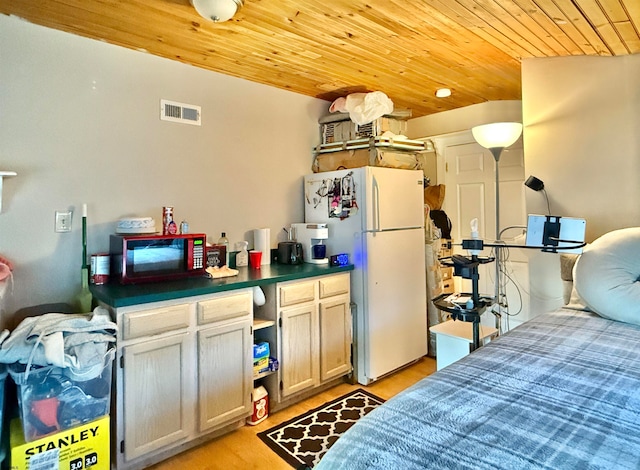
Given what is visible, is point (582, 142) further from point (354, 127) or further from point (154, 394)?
point (154, 394)

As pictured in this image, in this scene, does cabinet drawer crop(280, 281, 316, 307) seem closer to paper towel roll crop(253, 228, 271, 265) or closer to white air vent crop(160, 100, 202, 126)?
paper towel roll crop(253, 228, 271, 265)

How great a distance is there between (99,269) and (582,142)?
9.98 ft

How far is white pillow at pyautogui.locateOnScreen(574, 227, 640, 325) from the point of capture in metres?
1.78

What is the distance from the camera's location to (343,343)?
2.81 meters

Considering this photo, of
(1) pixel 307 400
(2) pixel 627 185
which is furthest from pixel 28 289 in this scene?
(2) pixel 627 185

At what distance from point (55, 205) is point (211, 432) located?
1565 millimetres

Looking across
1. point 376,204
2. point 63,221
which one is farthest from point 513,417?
point 63,221

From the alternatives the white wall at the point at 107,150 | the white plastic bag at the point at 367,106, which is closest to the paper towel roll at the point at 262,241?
the white wall at the point at 107,150

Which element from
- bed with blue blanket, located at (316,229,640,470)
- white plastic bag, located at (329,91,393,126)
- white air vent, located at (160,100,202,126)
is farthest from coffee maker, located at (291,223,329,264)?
bed with blue blanket, located at (316,229,640,470)

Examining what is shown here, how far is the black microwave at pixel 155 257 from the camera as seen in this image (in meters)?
2.11

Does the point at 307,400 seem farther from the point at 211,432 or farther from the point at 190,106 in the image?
the point at 190,106

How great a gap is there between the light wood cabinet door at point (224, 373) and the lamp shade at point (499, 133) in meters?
2.03

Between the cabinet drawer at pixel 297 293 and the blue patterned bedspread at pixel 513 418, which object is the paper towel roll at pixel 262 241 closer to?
the cabinet drawer at pixel 297 293

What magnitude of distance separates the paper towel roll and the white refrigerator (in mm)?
463
